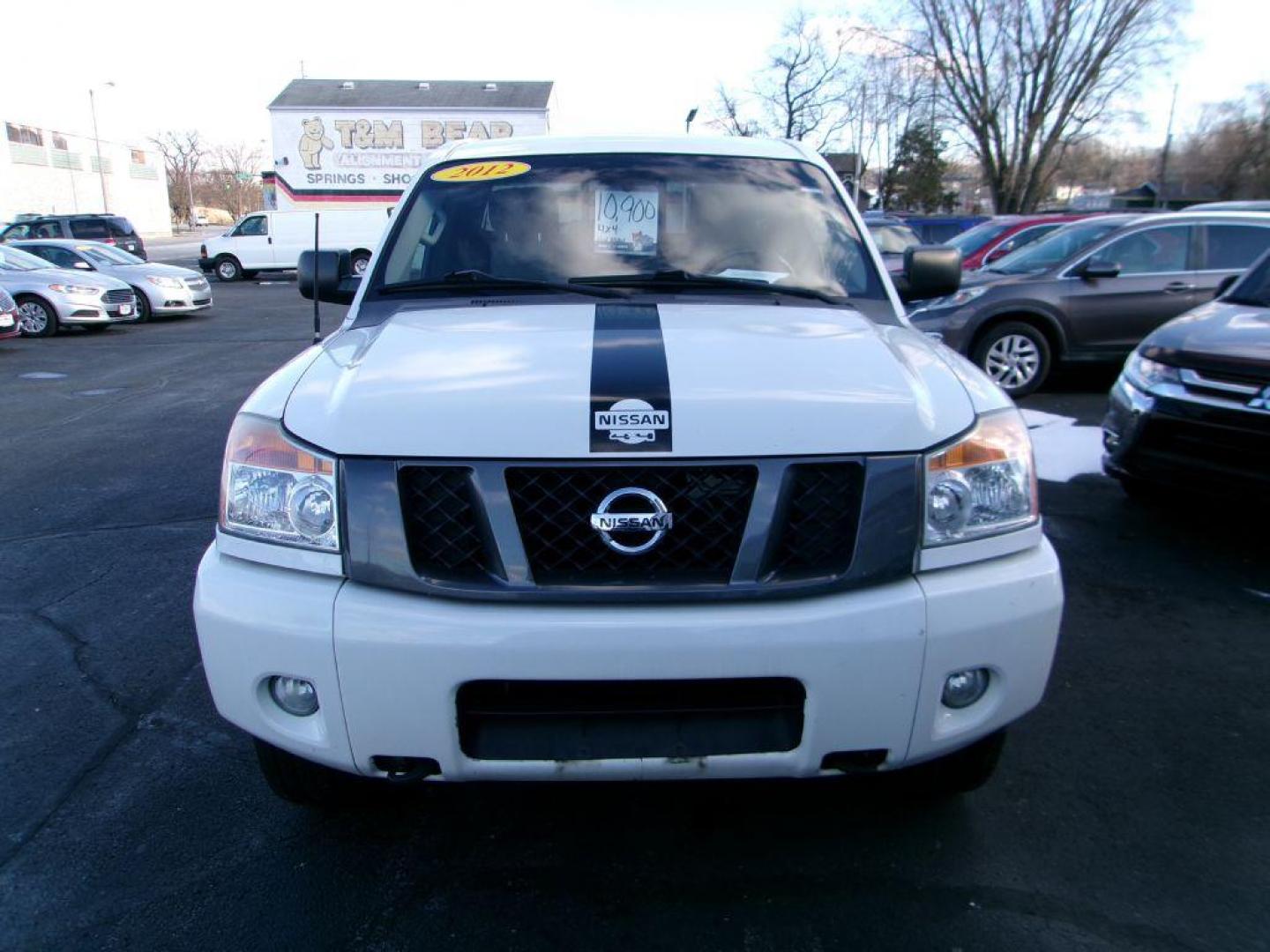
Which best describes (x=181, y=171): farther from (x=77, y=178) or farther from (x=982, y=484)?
(x=982, y=484)

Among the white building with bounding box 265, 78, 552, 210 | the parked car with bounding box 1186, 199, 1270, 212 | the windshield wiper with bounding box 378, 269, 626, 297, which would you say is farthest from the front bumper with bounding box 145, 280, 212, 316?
the windshield wiper with bounding box 378, 269, 626, 297

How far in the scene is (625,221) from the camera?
11.3 feet

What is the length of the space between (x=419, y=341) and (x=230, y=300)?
2151cm

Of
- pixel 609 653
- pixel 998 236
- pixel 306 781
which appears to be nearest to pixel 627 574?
pixel 609 653

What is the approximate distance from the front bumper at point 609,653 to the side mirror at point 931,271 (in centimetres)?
176

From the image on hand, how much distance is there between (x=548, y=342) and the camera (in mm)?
2525

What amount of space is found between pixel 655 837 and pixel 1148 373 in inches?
153

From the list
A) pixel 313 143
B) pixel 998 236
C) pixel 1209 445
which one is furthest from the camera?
pixel 313 143

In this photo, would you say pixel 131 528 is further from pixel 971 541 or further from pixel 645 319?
pixel 971 541

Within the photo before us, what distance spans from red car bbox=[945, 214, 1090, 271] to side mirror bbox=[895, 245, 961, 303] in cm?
1047

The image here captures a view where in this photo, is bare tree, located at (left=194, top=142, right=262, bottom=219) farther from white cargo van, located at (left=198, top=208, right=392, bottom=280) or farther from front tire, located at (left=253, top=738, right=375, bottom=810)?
front tire, located at (left=253, top=738, right=375, bottom=810)

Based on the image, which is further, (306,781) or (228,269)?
(228,269)

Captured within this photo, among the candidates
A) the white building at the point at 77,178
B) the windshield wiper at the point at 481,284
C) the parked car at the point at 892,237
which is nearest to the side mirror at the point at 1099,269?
the parked car at the point at 892,237

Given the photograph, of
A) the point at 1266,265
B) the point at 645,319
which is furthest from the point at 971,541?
the point at 1266,265
